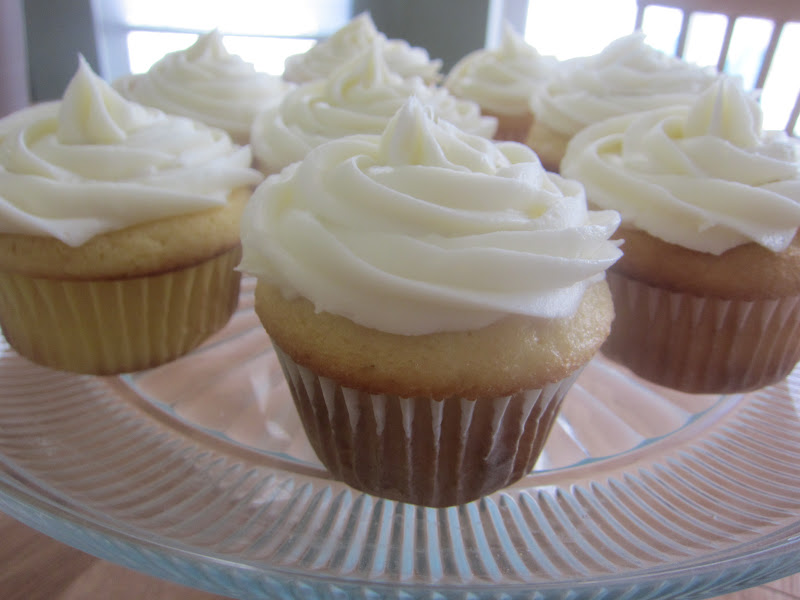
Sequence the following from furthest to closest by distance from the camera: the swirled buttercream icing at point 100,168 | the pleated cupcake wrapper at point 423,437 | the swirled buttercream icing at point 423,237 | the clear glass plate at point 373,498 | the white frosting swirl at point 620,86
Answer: the white frosting swirl at point 620,86 < the swirled buttercream icing at point 100,168 < the pleated cupcake wrapper at point 423,437 < the swirled buttercream icing at point 423,237 < the clear glass plate at point 373,498

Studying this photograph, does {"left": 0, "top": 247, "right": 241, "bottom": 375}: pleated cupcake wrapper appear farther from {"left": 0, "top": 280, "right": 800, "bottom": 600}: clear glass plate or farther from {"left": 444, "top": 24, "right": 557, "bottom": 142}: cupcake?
{"left": 444, "top": 24, "right": 557, "bottom": 142}: cupcake

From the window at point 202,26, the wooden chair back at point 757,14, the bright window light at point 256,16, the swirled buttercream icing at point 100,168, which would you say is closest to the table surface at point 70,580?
the swirled buttercream icing at point 100,168

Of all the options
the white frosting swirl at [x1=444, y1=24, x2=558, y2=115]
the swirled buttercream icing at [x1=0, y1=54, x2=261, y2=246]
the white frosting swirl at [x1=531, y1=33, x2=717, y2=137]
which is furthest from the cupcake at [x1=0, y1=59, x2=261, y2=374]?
the white frosting swirl at [x1=444, y1=24, x2=558, y2=115]

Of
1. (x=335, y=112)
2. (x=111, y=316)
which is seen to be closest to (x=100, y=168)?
(x=111, y=316)

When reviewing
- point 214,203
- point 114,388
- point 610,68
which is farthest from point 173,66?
point 610,68

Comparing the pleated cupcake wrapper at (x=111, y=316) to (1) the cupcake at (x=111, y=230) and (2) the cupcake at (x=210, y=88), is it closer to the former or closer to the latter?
(1) the cupcake at (x=111, y=230)

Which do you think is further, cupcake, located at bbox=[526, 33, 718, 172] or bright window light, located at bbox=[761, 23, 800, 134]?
bright window light, located at bbox=[761, 23, 800, 134]
